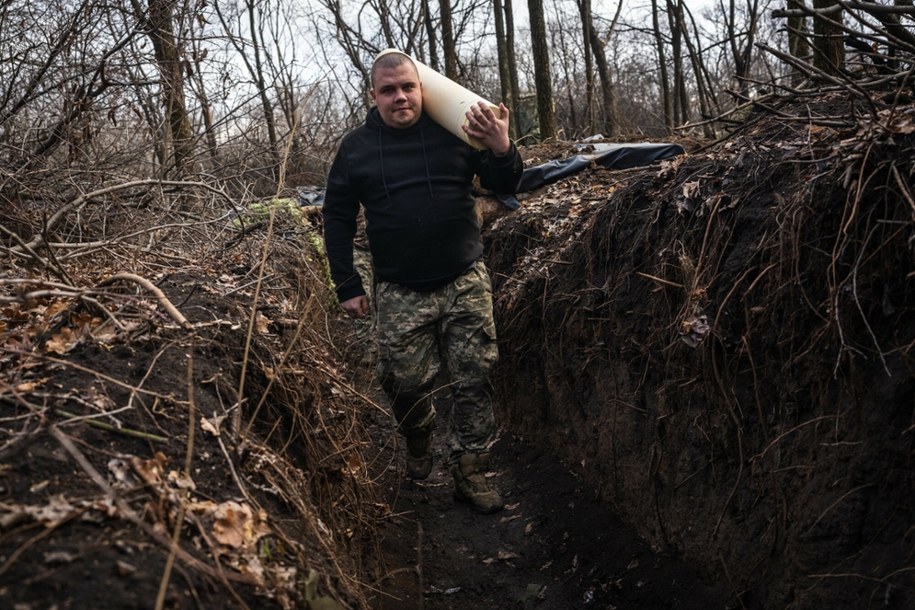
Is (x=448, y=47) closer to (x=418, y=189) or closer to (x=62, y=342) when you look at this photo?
(x=418, y=189)

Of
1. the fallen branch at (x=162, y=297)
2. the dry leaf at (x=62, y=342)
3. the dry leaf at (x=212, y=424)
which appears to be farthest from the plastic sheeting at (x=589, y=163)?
the dry leaf at (x=212, y=424)

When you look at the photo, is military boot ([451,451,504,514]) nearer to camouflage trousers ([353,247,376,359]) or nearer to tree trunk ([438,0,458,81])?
camouflage trousers ([353,247,376,359])

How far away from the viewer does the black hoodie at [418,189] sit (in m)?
4.31

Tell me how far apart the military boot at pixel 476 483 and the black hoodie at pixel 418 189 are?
111cm

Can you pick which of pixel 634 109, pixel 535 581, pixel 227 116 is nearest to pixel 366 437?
pixel 535 581

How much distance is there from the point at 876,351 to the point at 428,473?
304 cm

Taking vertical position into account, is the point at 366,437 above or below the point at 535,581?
above

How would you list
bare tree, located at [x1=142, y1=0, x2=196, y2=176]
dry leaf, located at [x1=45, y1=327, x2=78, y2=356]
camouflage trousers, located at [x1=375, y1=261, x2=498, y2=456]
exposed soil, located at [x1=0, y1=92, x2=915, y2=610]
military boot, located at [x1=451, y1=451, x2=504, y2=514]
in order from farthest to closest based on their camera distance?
1. bare tree, located at [x1=142, y1=0, x2=196, y2=176]
2. military boot, located at [x1=451, y1=451, x2=504, y2=514]
3. camouflage trousers, located at [x1=375, y1=261, x2=498, y2=456]
4. dry leaf, located at [x1=45, y1=327, x2=78, y2=356]
5. exposed soil, located at [x1=0, y1=92, x2=915, y2=610]

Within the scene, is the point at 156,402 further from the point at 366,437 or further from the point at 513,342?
the point at 513,342

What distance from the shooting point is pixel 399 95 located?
425cm

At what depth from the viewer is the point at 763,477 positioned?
3.02 m

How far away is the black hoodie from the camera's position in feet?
14.1

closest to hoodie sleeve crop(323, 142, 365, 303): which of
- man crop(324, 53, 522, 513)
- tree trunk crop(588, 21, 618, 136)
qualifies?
man crop(324, 53, 522, 513)

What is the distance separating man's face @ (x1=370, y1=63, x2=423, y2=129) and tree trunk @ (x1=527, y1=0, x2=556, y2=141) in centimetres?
643
